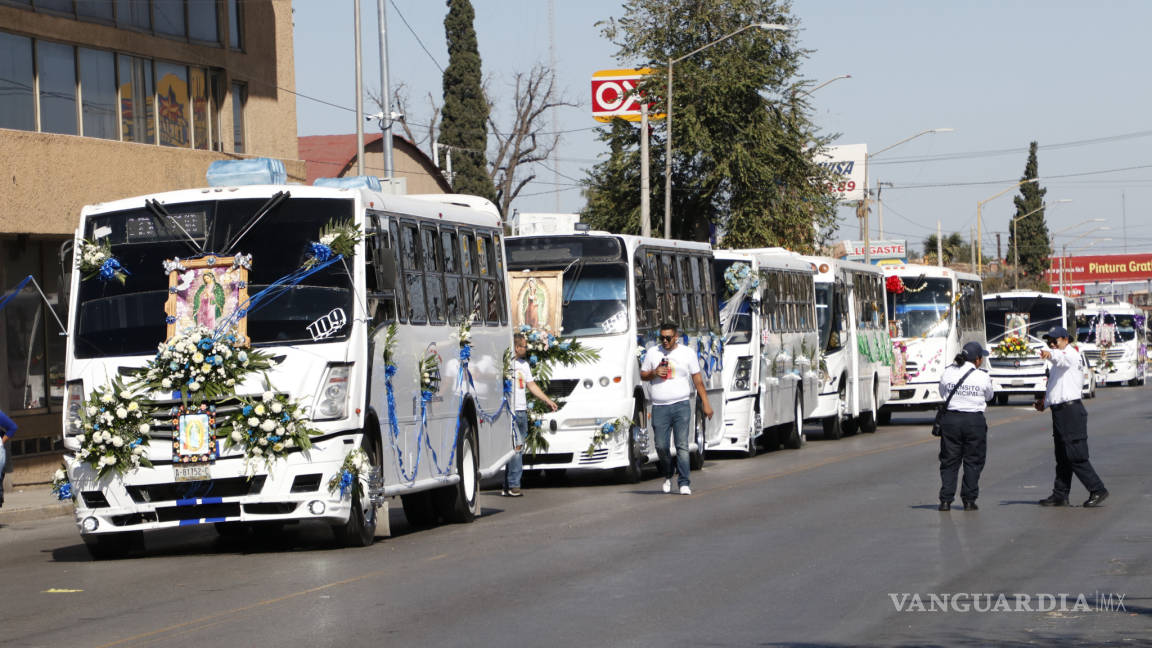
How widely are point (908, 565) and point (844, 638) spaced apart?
3205mm

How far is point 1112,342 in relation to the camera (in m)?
61.1

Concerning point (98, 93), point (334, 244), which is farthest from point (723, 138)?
point (334, 244)

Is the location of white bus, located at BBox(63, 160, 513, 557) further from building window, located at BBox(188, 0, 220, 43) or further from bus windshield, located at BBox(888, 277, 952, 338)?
bus windshield, located at BBox(888, 277, 952, 338)

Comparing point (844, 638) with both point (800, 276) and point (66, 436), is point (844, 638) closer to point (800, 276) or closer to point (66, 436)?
point (66, 436)

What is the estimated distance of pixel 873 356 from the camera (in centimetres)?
3541

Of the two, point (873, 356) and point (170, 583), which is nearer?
point (170, 583)

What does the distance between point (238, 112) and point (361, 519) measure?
56.7 feet

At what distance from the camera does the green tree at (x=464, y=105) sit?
206ft

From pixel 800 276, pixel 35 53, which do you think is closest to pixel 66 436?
pixel 35 53

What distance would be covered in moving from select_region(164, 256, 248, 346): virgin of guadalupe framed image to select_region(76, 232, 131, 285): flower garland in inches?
18.2

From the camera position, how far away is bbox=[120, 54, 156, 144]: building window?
26656 mm

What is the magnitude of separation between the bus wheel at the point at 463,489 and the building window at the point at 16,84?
10236 millimetres

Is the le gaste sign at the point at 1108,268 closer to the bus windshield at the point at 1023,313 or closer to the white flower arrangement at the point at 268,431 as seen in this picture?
the bus windshield at the point at 1023,313

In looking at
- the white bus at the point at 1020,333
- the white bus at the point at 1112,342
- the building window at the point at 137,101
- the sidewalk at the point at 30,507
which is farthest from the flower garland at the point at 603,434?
the white bus at the point at 1112,342
